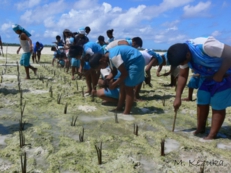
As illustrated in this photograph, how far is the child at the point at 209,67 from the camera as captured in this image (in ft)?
10.9

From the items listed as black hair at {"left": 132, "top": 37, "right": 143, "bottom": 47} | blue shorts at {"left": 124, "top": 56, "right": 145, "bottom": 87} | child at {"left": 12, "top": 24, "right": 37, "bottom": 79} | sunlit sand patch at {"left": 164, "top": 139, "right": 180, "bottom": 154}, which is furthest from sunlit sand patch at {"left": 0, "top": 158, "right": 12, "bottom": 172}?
child at {"left": 12, "top": 24, "right": 37, "bottom": 79}

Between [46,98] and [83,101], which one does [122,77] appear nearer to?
[83,101]

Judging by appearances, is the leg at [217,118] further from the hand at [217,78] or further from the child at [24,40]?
the child at [24,40]

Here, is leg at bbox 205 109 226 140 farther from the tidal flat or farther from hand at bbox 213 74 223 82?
hand at bbox 213 74 223 82

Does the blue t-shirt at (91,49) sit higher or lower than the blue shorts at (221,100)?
higher

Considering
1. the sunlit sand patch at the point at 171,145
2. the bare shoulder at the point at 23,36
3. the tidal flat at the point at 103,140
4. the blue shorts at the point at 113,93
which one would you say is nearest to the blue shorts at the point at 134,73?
the tidal flat at the point at 103,140

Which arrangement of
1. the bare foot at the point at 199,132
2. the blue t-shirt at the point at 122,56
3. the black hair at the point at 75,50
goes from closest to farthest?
the bare foot at the point at 199,132 → the blue t-shirt at the point at 122,56 → the black hair at the point at 75,50

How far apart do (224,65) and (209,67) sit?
230 millimetres

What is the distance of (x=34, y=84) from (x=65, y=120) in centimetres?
356

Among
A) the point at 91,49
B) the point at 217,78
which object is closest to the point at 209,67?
the point at 217,78

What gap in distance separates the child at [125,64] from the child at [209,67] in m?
1.11

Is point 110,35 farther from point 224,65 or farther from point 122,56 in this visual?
point 224,65

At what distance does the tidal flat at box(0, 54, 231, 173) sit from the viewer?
286cm

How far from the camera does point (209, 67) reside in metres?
3.54
